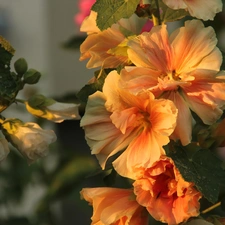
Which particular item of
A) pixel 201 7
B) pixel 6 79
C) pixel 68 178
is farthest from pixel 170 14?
pixel 68 178

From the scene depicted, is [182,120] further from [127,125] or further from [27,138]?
[27,138]

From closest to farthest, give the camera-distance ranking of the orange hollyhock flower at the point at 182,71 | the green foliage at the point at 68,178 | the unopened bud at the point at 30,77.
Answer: the orange hollyhock flower at the point at 182,71
the unopened bud at the point at 30,77
the green foliage at the point at 68,178

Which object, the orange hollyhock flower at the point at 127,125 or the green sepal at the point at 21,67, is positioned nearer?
the orange hollyhock flower at the point at 127,125

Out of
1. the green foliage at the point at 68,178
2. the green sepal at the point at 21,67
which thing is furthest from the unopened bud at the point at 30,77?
the green foliage at the point at 68,178

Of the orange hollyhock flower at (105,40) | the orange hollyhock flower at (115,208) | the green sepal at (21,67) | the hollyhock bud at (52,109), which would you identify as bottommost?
the orange hollyhock flower at (115,208)

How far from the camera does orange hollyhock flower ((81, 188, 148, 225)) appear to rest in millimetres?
730

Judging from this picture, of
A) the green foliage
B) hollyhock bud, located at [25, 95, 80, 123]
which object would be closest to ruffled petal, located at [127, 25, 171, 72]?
hollyhock bud, located at [25, 95, 80, 123]

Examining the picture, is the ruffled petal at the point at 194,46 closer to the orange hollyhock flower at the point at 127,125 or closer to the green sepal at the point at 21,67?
the orange hollyhock flower at the point at 127,125

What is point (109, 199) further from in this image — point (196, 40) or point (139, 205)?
point (196, 40)

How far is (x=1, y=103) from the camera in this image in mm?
765

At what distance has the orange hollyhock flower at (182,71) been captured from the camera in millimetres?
682

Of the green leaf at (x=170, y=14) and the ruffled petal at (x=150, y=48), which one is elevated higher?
the ruffled petal at (x=150, y=48)

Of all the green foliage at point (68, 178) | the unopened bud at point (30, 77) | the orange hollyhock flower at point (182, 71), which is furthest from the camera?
the green foliage at point (68, 178)

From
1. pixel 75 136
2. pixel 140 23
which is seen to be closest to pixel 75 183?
pixel 140 23
